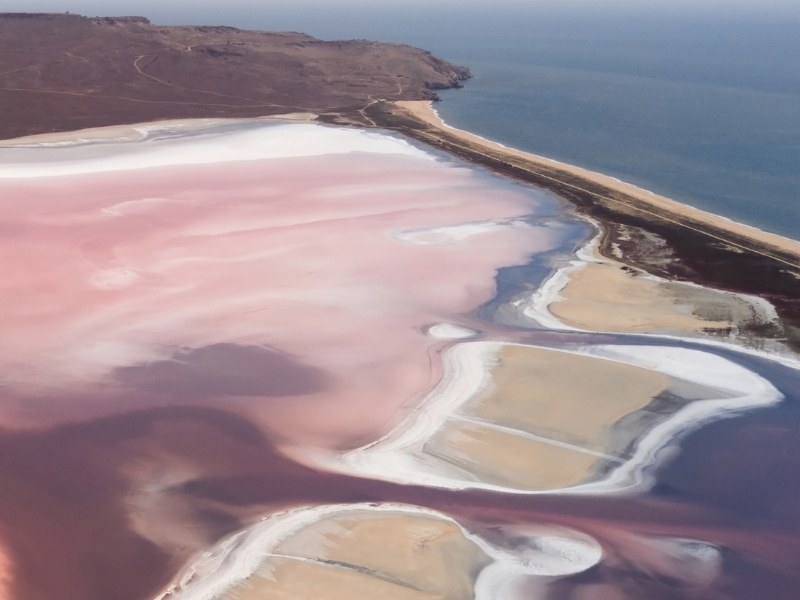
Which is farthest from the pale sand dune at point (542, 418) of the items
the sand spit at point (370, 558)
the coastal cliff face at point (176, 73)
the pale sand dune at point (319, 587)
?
the coastal cliff face at point (176, 73)

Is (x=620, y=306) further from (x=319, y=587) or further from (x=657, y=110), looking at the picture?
(x=657, y=110)

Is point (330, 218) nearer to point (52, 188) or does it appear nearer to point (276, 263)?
point (276, 263)

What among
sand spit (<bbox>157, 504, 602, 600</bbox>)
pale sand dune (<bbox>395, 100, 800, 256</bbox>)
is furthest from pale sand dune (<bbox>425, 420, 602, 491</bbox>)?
pale sand dune (<bbox>395, 100, 800, 256</bbox>)

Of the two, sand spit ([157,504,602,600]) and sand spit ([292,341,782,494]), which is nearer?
sand spit ([157,504,602,600])

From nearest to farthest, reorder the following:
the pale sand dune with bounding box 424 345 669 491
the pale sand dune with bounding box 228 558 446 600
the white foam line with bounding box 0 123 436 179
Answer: the pale sand dune with bounding box 228 558 446 600 < the pale sand dune with bounding box 424 345 669 491 < the white foam line with bounding box 0 123 436 179

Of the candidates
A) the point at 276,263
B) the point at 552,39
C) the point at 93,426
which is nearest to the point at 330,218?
the point at 276,263

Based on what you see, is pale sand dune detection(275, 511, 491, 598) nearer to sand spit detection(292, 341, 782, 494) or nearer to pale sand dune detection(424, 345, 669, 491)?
sand spit detection(292, 341, 782, 494)

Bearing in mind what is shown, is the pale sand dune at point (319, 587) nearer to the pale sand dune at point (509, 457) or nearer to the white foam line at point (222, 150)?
the pale sand dune at point (509, 457)
